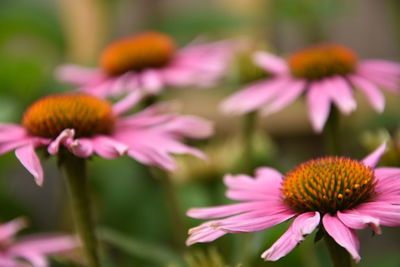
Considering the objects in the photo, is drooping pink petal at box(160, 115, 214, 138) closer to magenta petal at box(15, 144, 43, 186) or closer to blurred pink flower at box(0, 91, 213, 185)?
blurred pink flower at box(0, 91, 213, 185)

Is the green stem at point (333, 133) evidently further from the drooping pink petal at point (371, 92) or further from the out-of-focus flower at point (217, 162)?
the out-of-focus flower at point (217, 162)

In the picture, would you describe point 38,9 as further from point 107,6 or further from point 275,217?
point 275,217

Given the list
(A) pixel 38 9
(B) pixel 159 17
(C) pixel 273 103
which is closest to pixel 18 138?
(C) pixel 273 103

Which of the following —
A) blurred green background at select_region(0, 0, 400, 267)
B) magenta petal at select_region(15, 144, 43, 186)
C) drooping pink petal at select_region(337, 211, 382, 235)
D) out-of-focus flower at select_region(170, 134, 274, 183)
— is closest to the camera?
drooping pink petal at select_region(337, 211, 382, 235)

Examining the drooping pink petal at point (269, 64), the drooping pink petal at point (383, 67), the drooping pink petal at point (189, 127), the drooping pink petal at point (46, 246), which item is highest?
the drooping pink petal at point (269, 64)

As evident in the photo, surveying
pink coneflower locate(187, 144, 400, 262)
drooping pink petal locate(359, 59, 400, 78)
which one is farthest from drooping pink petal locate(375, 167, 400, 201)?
drooping pink petal locate(359, 59, 400, 78)

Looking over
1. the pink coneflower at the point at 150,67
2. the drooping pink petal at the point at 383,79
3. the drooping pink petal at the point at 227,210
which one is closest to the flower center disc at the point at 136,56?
the pink coneflower at the point at 150,67

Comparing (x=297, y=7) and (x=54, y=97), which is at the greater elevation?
(x=297, y=7)
